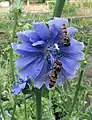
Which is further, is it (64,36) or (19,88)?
(19,88)

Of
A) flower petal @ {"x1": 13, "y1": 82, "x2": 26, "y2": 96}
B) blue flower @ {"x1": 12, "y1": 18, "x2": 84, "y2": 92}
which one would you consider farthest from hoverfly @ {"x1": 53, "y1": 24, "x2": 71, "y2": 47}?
flower petal @ {"x1": 13, "y1": 82, "x2": 26, "y2": 96}

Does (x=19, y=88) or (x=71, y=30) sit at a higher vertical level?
(x=71, y=30)

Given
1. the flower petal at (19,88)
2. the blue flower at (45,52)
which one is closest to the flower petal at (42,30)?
the blue flower at (45,52)

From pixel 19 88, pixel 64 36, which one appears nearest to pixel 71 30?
pixel 64 36

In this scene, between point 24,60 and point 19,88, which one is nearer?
point 24,60

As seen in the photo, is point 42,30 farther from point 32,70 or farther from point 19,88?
point 19,88

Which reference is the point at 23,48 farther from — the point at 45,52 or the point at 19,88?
the point at 19,88

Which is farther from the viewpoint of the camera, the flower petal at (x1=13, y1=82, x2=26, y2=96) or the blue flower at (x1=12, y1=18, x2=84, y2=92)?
the flower petal at (x1=13, y1=82, x2=26, y2=96)

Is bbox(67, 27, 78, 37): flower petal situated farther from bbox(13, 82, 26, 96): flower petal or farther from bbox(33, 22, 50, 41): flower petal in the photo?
bbox(13, 82, 26, 96): flower petal
